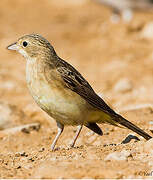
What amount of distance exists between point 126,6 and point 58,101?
14.5 m

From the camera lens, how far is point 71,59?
48.2 ft

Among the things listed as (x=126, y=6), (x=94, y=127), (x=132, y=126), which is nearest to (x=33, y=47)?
(x=94, y=127)

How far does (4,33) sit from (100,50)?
11.2 ft

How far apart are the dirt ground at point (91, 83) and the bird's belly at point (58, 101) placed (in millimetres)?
428

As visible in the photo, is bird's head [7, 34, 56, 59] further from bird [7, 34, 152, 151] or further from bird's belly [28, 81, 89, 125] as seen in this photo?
bird's belly [28, 81, 89, 125]

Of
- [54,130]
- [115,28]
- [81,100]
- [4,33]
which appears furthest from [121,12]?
[81,100]

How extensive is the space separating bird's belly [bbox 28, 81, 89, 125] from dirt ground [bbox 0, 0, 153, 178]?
0.43 m

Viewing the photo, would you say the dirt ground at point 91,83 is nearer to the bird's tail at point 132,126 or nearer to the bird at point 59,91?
the bird's tail at point 132,126

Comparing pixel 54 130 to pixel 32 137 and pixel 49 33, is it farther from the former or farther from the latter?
pixel 49 33

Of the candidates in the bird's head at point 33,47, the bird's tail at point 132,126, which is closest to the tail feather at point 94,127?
the bird's tail at point 132,126

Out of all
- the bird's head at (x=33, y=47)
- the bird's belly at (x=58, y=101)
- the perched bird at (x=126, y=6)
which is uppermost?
the perched bird at (x=126, y=6)

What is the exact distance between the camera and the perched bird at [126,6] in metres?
19.4

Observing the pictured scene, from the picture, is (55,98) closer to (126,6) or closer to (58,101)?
(58,101)

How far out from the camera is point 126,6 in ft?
66.8
